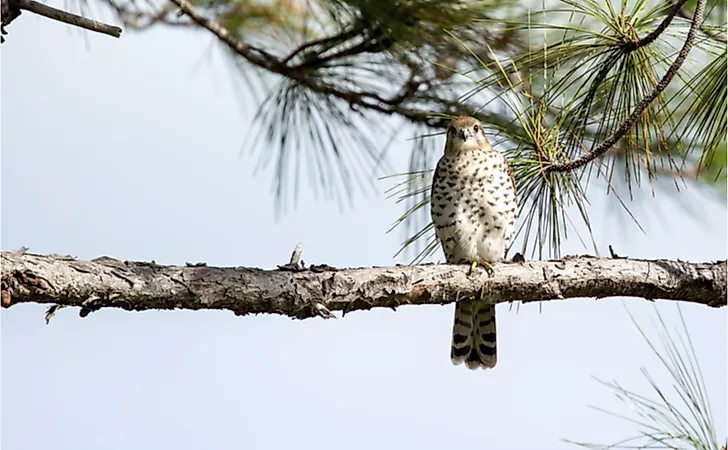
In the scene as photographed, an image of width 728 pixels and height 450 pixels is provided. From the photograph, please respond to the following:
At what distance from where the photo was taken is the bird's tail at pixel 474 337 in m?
3.68

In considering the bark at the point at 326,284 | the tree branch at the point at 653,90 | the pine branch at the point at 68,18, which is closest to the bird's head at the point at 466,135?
the tree branch at the point at 653,90

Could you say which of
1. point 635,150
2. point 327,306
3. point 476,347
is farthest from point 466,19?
point 476,347

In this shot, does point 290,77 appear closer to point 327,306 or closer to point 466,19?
point 466,19

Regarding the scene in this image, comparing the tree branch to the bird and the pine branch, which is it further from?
the pine branch

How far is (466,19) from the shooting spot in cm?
293

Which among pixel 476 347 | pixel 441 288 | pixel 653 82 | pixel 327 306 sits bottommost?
pixel 327 306

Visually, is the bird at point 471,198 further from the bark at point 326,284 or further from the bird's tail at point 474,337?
the bark at point 326,284

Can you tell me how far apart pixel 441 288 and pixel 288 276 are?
45 cm

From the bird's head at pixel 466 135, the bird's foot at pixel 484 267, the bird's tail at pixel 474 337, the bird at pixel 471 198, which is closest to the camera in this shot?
the bird's foot at pixel 484 267

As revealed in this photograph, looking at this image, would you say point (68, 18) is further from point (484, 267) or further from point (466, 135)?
point (466, 135)

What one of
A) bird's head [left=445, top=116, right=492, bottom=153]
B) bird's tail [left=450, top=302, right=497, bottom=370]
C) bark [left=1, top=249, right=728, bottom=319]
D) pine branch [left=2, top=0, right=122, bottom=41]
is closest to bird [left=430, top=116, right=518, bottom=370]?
bird's head [left=445, top=116, right=492, bottom=153]

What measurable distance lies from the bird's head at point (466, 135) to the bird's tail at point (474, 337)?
589 mm

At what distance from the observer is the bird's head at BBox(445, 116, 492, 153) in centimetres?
347

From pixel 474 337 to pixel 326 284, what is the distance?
1.50 metres
